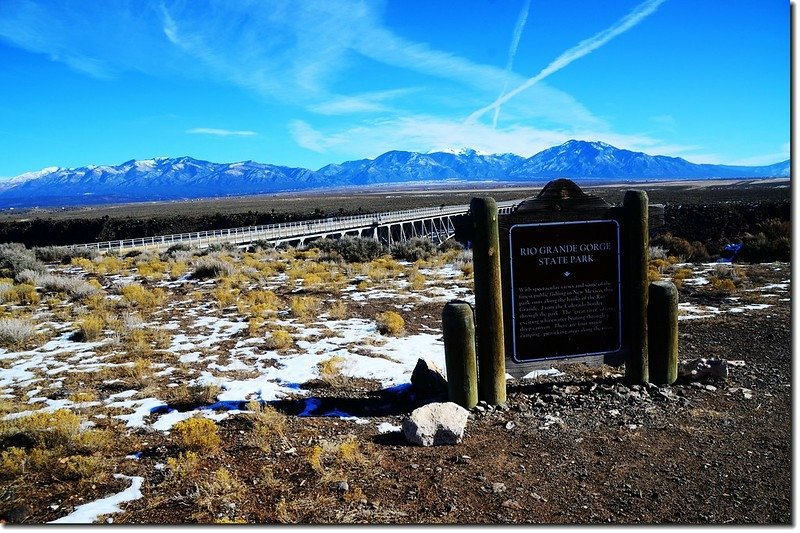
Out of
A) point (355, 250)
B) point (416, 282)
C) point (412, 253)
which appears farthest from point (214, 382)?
point (355, 250)

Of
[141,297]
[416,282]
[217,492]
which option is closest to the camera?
[217,492]

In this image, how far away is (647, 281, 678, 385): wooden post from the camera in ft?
19.0

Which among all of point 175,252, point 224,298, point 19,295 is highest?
point 175,252

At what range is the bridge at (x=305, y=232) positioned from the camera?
3165 cm

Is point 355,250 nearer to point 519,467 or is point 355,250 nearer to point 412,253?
point 412,253

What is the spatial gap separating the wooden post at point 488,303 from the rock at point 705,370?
2159 mm

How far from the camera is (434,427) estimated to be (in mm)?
4754

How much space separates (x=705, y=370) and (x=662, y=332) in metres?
0.74

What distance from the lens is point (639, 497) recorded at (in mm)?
3807

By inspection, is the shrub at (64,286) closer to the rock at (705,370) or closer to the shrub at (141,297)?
the shrub at (141,297)

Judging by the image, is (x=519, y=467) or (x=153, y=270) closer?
(x=519, y=467)

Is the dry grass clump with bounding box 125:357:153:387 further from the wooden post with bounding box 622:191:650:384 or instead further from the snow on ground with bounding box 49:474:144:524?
the wooden post with bounding box 622:191:650:384

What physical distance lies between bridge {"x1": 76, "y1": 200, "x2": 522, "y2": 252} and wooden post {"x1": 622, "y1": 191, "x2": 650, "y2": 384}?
21587 mm

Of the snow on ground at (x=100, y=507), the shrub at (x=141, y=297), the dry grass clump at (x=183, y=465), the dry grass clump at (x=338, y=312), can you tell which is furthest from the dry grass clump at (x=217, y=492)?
the shrub at (x=141, y=297)
